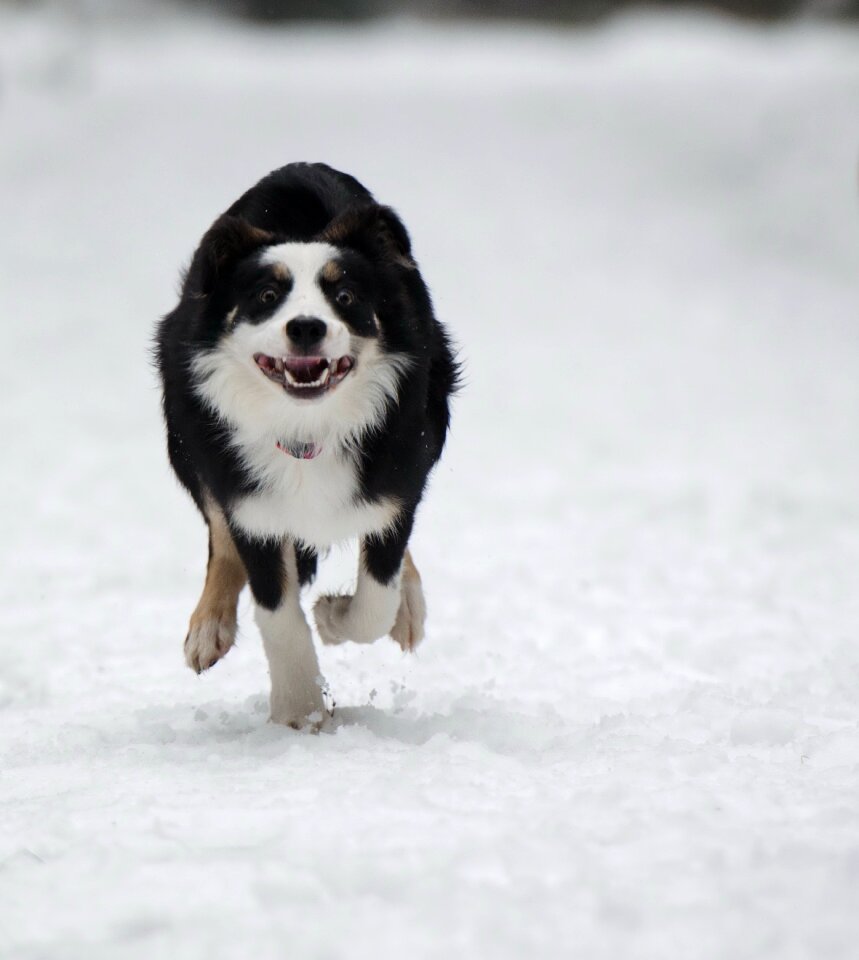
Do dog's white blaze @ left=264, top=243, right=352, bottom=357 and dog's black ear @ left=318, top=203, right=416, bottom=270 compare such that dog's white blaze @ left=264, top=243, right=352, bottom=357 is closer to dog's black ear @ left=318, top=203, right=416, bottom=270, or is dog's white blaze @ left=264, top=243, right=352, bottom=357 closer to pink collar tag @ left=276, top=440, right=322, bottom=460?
dog's black ear @ left=318, top=203, right=416, bottom=270

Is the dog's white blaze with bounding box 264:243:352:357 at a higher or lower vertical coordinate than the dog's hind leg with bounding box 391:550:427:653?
higher

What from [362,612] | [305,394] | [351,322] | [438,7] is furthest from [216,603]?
[438,7]

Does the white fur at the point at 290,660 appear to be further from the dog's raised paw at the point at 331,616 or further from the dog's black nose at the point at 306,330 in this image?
the dog's black nose at the point at 306,330

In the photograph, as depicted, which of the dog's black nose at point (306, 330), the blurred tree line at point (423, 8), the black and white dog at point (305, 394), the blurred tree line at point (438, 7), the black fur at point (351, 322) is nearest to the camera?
the dog's black nose at point (306, 330)

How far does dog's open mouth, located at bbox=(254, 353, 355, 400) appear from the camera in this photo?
379 cm

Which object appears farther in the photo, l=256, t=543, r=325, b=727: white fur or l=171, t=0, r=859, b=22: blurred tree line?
l=171, t=0, r=859, b=22: blurred tree line

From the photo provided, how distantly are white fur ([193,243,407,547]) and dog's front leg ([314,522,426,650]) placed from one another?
190 mm

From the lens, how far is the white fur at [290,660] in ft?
14.3

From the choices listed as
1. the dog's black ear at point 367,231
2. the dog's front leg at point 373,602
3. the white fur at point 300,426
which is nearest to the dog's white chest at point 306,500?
the white fur at point 300,426

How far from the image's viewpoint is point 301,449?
4070 millimetres

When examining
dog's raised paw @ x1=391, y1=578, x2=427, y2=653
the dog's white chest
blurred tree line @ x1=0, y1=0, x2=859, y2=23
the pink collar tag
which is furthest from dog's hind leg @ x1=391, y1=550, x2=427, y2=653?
blurred tree line @ x1=0, y1=0, x2=859, y2=23

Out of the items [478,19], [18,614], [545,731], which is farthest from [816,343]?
[478,19]

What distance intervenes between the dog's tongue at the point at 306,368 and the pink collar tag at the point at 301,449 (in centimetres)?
30

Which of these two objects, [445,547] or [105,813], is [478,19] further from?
[105,813]
